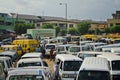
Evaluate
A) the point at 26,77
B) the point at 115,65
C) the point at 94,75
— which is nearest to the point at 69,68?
the point at 115,65

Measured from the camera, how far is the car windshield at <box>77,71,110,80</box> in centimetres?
1355

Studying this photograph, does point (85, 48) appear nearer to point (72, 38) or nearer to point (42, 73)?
point (42, 73)

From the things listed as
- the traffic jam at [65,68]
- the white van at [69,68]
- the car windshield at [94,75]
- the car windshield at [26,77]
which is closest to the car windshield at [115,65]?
the traffic jam at [65,68]

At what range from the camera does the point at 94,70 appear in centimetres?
1375

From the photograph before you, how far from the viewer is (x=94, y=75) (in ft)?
44.9

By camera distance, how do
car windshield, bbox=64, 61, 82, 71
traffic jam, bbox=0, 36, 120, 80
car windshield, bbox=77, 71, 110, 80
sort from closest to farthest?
traffic jam, bbox=0, 36, 120, 80, car windshield, bbox=77, 71, 110, 80, car windshield, bbox=64, 61, 82, 71

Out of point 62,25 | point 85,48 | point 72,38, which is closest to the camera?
point 85,48

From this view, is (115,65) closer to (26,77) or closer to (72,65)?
(72,65)

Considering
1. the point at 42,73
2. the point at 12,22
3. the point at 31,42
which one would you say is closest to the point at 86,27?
the point at 12,22

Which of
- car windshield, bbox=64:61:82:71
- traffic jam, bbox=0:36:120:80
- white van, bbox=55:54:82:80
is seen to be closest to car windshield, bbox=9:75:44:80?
traffic jam, bbox=0:36:120:80

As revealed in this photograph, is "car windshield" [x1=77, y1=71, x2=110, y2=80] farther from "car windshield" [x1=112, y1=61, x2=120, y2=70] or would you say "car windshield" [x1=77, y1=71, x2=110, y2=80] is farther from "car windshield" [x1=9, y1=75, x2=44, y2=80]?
"car windshield" [x1=112, y1=61, x2=120, y2=70]

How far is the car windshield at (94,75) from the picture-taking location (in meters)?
13.6

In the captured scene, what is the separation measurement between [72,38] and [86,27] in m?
44.9

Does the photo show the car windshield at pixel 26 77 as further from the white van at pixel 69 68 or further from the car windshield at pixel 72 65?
the car windshield at pixel 72 65
